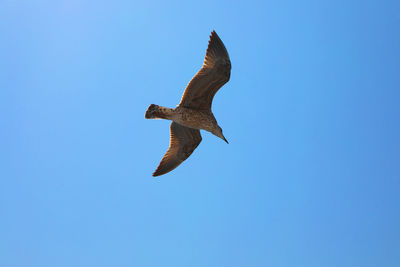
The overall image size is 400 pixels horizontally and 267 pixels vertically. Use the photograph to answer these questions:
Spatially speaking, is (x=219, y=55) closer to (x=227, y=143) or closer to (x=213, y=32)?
(x=213, y=32)

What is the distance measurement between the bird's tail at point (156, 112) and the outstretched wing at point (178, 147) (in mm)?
1365

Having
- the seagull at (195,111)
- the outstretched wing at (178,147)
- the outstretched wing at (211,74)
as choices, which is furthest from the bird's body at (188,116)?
the outstretched wing at (178,147)

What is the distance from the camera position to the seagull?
946 cm

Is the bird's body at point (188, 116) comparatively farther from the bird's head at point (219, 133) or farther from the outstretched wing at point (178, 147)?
the outstretched wing at point (178, 147)

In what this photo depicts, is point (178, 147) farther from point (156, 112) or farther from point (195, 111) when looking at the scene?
point (156, 112)

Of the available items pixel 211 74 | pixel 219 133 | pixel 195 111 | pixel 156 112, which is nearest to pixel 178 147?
pixel 219 133

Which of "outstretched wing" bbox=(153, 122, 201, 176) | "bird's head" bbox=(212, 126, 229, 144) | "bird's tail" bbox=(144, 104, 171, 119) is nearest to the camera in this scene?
"bird's tail" bbox=(144, 104, 171, 119)

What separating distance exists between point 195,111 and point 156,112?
1.05m

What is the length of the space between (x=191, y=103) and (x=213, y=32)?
1.91m

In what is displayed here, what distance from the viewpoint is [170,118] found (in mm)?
10156

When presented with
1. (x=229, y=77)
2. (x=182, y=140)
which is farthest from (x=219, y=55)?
(x=182, y=140)

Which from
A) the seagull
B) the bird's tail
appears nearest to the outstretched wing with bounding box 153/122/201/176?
the seagull

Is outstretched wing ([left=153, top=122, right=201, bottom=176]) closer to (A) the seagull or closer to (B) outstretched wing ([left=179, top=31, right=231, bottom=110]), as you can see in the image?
(A) the seagull

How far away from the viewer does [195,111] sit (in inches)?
402
